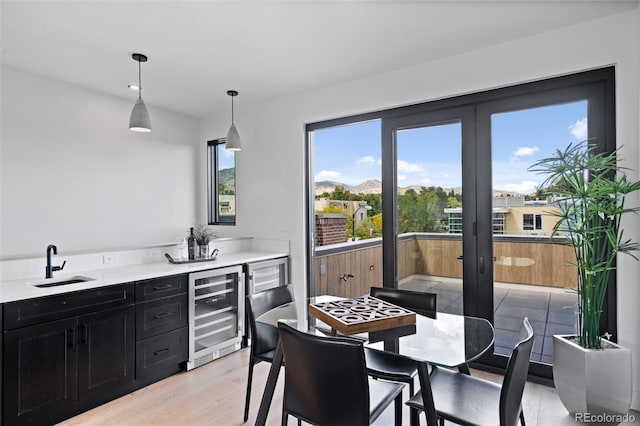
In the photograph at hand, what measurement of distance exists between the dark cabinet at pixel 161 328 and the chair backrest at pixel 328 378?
176cm

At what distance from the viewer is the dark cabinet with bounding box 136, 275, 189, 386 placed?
2.85 meters

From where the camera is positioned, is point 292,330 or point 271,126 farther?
point 271,126

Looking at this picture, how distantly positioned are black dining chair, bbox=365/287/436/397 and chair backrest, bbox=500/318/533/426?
1.73ft

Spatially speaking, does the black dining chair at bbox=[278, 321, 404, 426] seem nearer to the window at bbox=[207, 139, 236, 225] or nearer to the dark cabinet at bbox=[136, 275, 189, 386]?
the dark cabinet at bbox=[136, 275, 189, 386]

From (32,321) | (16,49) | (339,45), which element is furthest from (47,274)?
(339,45)

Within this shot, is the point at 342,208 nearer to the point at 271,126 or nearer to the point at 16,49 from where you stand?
the point at 271,126

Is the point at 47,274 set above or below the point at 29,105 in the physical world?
below

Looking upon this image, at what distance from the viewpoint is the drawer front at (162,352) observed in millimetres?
2859

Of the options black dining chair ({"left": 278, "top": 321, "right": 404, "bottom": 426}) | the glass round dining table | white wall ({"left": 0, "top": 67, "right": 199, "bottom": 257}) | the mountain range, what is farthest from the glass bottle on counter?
black dining chair ({"left": 278, "top": 321, "right": 404, "bottom": 426})

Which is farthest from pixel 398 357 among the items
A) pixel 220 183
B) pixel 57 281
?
pixel 220 183

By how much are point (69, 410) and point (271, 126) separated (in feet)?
10.6

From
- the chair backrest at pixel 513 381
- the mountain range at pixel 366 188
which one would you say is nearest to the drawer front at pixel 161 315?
the mountain range at pixel 366 188

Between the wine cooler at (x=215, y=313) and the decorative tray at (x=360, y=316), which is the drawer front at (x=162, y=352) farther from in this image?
the decorative tray at (x=360, y=316)

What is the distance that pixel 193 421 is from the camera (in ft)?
7.74
